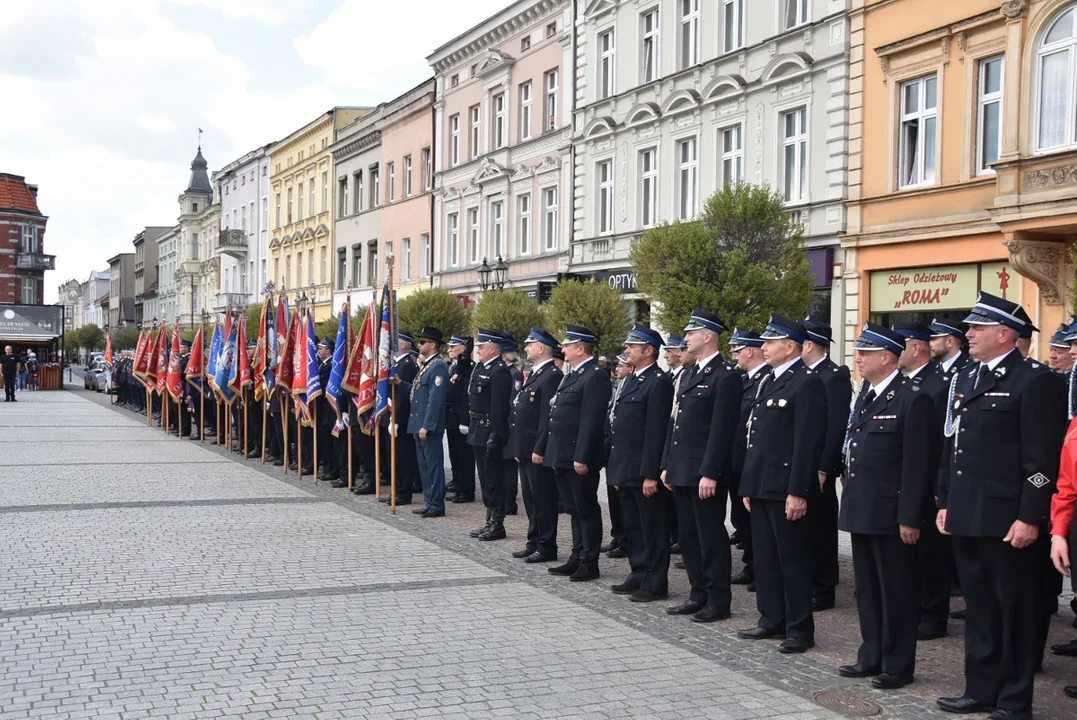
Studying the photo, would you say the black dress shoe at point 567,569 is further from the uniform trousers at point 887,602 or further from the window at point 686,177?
the window at point 686,177

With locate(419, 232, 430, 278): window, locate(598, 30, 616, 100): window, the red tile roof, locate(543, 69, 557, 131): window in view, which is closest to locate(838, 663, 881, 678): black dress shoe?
locate(598, 30, 616, 100): window

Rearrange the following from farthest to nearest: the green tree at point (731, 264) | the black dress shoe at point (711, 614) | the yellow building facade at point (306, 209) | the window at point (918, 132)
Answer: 1. the yellow building facade at point (306, 209)
2. the window at point (918, 132)
3. the green tree at point (731, 264)
4. the black dress shoe at point (711, 614)

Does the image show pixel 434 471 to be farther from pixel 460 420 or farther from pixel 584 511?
pixel 584 511

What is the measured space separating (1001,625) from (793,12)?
18.9m

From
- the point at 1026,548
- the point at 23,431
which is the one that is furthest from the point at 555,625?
the point at 23,431

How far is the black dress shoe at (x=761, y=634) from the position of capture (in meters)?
7.41

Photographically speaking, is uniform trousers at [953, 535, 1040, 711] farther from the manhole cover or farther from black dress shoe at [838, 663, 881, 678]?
black dress shoe at [838, 663, 881, 678]

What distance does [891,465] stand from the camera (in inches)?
259

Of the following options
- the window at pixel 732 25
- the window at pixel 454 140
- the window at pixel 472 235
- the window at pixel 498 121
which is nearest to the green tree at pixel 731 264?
the window at pixel 732 25

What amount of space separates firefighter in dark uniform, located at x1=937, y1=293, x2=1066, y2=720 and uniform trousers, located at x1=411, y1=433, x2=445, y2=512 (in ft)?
23.9

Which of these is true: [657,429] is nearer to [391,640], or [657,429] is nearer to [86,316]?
[391,640]

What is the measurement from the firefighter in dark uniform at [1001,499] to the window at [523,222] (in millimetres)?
28151

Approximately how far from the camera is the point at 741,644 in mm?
7277

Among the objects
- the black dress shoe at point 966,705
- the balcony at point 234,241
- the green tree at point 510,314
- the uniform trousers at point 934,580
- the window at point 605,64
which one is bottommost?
the black dress shoe at point 966,705
